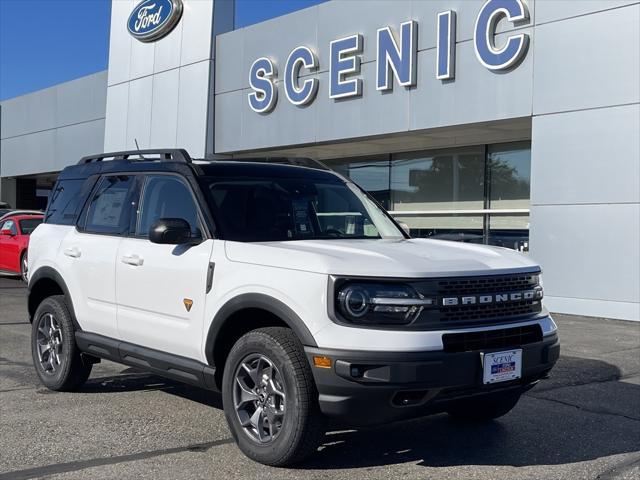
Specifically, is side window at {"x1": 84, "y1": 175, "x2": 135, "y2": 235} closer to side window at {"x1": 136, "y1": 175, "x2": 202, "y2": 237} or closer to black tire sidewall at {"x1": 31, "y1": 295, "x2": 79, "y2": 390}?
side window at {"x1": 136, "y1": 175, "x2": 202, "y2": 237}

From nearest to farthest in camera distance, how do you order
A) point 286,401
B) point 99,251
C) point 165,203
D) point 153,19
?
point 286,401 → point 165,203 → point 99,251 → point 153,19

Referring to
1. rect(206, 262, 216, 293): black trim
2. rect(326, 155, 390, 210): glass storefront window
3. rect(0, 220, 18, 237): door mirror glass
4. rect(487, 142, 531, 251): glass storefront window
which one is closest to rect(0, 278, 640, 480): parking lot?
rect(206, 262, 216, 293): black trim

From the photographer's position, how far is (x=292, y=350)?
434cm

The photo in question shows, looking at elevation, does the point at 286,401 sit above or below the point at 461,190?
below

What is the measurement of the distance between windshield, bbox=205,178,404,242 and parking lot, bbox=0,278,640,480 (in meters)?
1.42

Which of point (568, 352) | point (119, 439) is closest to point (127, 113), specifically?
point (568, 352)

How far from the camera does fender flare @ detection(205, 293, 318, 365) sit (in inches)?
169

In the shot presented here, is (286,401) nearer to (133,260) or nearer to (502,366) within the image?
(502,366)

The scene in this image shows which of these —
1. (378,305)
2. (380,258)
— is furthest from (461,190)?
(378,305)

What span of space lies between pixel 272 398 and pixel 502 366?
136 centimetres

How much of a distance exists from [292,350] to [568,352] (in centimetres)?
567

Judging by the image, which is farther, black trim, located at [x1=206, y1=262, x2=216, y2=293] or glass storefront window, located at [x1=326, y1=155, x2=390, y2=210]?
glass storefront window, located at [x1=326, y1=155, x2=390, y2=210]

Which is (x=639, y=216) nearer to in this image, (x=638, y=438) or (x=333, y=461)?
(x=638, y=438)

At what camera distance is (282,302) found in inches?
173
